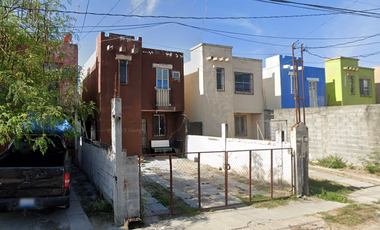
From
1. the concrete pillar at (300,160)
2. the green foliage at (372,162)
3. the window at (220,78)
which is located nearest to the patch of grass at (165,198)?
the concrete pillar at (300,160)

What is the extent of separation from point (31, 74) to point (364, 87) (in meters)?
23.5

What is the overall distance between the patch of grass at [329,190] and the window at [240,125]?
8981 mm

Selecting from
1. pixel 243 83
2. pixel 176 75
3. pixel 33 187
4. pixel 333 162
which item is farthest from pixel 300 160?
pixel 243 83

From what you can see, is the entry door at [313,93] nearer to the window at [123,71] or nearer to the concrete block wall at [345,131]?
the concrete block wall at [345,131]

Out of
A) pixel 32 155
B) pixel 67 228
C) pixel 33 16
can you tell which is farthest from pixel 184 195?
pixel 33 16

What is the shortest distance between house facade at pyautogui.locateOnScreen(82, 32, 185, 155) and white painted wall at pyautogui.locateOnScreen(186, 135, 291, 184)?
2.69m

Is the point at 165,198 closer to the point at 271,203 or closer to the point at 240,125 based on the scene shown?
the point at 271,203

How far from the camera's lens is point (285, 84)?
18766 mm

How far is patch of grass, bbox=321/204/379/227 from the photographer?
19.0ft

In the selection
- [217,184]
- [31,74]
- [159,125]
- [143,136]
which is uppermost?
[31,74]

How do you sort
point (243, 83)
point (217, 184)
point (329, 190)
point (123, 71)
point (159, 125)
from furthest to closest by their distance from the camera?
point (243, 83), point (159, 125), point (123, 71), point (217, 184), point (329, 190)

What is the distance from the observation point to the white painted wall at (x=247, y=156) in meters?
8.31

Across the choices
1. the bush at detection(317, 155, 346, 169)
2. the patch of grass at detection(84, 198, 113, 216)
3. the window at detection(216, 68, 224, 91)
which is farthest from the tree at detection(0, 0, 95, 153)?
the bush at detection(317, 155, 346, 169)

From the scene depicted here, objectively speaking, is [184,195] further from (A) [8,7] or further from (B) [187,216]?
(A) [8,7]
